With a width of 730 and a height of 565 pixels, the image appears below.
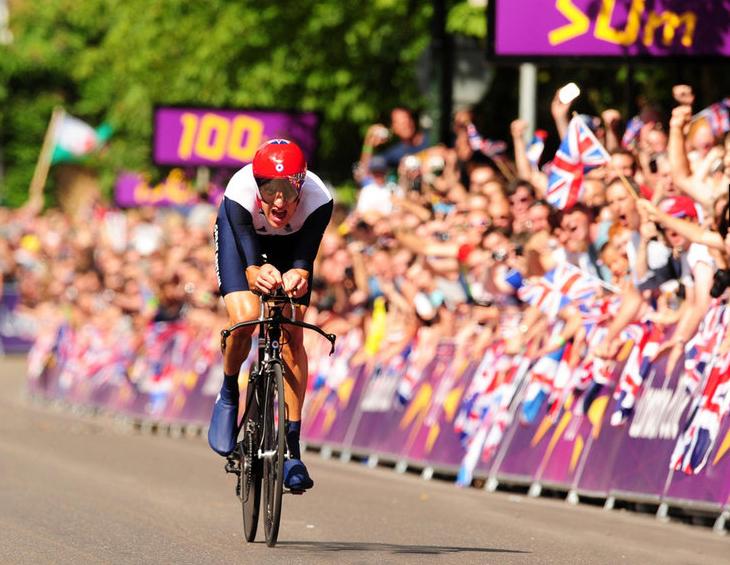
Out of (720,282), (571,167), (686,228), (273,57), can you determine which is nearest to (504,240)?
(571,167)

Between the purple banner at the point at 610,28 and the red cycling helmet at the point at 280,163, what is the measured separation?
6360 millimetres

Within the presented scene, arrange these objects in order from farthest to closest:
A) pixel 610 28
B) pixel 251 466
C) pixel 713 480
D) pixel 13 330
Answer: pixel 13 330 < pixel 610 28 < pixel 713 480 < pixel 251 466

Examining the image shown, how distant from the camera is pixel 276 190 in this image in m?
10.5

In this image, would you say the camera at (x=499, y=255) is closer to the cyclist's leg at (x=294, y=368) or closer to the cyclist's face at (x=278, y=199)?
the cyclist's leg at (x=294, y=368)

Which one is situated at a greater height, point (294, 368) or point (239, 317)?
point (239, 317)

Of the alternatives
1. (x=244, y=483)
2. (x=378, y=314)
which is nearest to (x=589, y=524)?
(x=244, y=483)

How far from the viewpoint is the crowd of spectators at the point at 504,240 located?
44.0ft

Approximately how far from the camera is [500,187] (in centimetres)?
1691

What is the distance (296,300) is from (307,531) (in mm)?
1740

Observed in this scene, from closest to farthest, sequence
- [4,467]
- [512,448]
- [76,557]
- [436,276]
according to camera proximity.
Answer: [76,557]
[512,448]
[4,467]
[436,276]

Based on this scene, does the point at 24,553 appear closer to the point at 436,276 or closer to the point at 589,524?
the point at 589,524

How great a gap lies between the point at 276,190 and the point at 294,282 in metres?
0.49

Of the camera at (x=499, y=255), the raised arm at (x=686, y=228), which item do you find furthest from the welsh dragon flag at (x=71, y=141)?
the raised arm at (x=686, y=228)

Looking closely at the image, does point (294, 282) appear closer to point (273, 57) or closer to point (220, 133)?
point (220, 133)
